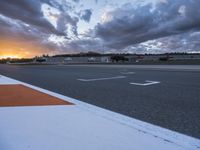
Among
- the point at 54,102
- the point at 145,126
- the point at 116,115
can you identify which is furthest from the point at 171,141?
the point at 54,102

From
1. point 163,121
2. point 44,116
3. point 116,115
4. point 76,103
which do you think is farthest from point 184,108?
point 44,116

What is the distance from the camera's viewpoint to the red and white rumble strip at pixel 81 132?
3.62 m

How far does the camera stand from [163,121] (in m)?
5.11

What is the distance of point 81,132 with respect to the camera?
166 inches

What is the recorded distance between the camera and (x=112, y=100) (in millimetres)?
7641

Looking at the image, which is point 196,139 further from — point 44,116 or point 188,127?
point 44,116

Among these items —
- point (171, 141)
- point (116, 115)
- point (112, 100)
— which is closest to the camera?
point (171, 141)

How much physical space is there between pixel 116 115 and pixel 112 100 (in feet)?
7.02

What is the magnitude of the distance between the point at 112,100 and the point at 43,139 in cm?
400

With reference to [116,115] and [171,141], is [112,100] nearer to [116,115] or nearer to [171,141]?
[116,115]

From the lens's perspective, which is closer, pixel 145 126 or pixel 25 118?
pixel 145 126

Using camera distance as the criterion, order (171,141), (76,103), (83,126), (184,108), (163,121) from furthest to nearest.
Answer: (76,103) < (184,108) < (163,121) < (83,126) < (171,141)

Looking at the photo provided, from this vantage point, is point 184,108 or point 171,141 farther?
point 184,108

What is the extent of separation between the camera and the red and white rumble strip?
3.62 metres
